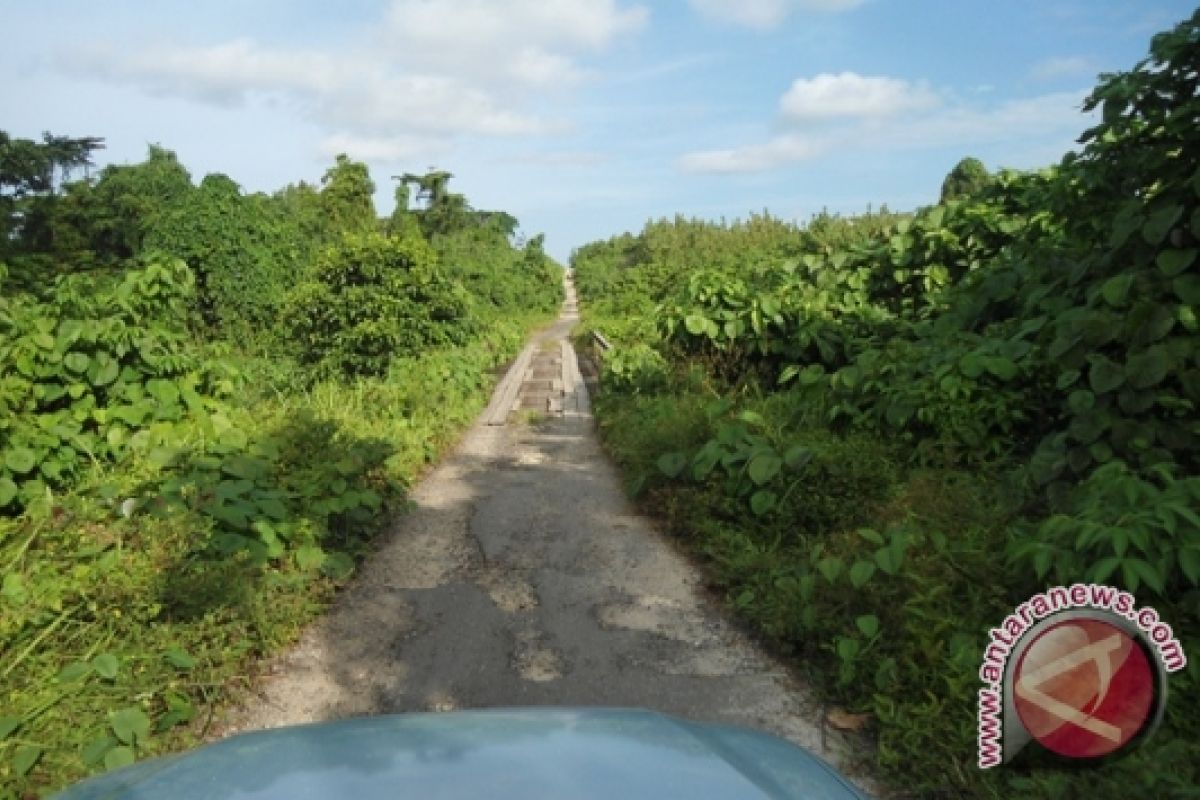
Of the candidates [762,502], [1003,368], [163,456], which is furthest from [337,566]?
[1003,368]

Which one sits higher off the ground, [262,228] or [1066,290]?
[262,228]

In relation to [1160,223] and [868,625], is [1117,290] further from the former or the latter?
[868,625]

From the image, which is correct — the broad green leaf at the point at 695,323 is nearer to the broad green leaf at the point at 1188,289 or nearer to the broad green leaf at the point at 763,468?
the broad green leaf at the point at 763,468

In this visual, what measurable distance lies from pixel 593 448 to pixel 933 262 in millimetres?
3865

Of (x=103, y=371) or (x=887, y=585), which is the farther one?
(x=103, y=371)

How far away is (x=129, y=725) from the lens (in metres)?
3.03

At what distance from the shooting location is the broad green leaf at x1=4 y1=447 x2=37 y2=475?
461 centimetres

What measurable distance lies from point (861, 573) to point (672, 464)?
2.51m

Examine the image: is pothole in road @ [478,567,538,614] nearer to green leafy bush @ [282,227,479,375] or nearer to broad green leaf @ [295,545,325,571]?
broad green leaf @ [295,545,325,571]

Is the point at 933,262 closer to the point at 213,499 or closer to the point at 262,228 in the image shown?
the point at 213,499

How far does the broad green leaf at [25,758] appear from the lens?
2746 millimetres

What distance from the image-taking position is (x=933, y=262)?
8430 mm

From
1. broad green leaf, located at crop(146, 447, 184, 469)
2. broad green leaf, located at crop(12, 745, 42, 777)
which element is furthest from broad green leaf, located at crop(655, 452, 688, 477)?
broad green leaf, located at crop(12, 745, 42, 777)

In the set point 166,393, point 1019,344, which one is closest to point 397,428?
point 166,393
